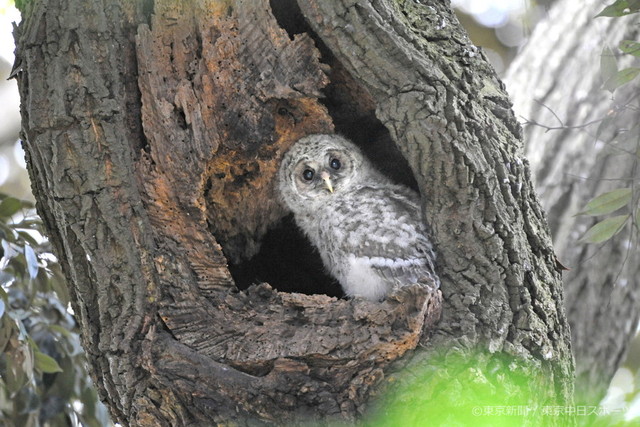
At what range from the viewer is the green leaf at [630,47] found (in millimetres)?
2244

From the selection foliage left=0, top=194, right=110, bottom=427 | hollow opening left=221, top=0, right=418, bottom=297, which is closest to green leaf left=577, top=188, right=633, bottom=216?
hollow opening left=221, top=0, right=418, bottom=297

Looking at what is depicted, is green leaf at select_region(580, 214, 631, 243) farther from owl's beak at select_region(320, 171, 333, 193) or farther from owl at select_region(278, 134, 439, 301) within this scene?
owl's beak at select_region(320, 171, 333, 193)

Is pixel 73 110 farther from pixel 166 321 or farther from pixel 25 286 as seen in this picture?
pixel 25 286

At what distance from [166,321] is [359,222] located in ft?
2.88

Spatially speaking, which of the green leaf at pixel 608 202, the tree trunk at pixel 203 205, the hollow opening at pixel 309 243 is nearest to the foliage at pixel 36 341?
the tree trunk at pixel 203 205

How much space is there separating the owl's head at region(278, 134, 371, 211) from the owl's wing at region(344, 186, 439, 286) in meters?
0.19

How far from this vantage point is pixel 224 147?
2609 millimetres

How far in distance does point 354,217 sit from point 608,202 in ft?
3.09

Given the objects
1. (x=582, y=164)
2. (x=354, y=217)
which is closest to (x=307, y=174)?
(x=354, y=217)

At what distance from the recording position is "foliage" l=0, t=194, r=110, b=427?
2.84 meters

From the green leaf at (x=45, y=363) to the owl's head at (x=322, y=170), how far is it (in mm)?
1135

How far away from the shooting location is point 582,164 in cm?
381

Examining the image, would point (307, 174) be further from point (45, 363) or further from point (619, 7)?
point (619, 7)

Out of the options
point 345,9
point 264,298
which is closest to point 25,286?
point 264,298
